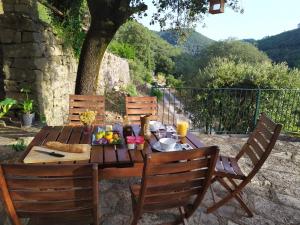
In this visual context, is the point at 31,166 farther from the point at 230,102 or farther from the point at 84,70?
the point at 230,102

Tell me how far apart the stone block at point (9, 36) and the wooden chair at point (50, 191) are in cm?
379

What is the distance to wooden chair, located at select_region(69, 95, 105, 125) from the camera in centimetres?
385

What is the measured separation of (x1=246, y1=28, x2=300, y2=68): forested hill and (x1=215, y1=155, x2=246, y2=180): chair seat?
20161 millimetres

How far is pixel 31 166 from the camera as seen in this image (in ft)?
5.46

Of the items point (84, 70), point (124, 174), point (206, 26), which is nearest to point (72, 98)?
point (84, 70)

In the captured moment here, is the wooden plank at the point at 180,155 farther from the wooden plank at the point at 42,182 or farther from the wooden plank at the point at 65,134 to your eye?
the wooden plank at the point at 65,134

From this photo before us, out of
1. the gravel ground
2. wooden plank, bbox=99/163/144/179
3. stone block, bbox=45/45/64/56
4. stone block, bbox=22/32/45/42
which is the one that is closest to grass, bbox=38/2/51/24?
stone block, bbox=45/45/64/56

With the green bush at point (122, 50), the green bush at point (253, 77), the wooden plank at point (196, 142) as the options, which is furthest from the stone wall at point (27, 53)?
the green bush at point (122, 50)

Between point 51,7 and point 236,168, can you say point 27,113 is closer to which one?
point 51,7

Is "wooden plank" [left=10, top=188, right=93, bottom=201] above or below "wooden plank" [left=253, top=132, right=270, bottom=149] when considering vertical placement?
below

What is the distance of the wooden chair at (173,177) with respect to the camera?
6.39ft

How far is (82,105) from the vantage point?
386cm

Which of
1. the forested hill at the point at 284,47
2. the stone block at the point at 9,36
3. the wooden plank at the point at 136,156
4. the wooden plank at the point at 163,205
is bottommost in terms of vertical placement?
the wooden plank at the point at 163,205

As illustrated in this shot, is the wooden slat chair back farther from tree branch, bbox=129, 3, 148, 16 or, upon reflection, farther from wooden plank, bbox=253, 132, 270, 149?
tree branch, bbox=129, 3, 148, 16
